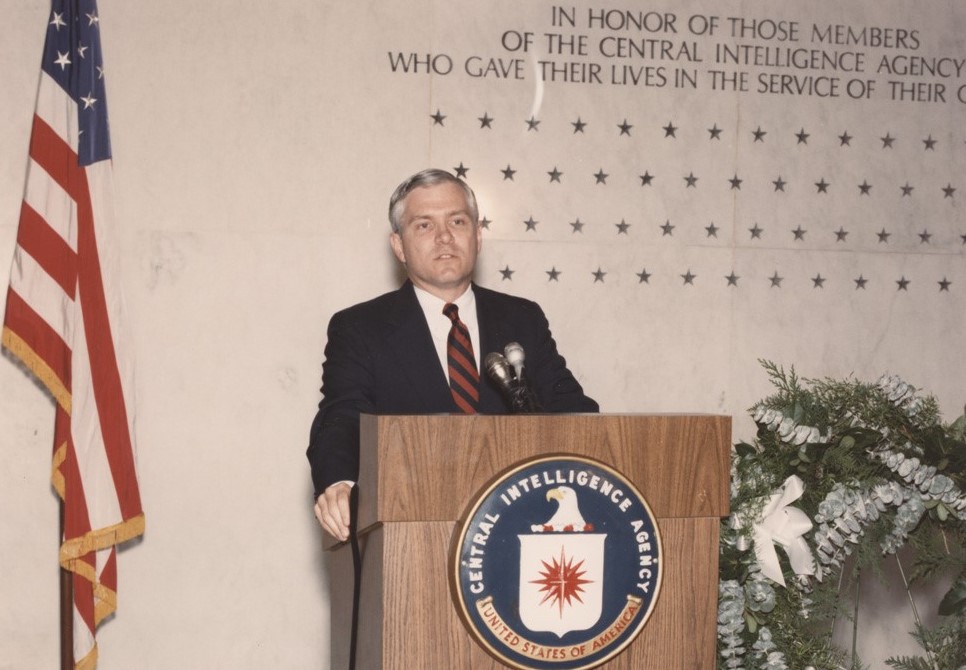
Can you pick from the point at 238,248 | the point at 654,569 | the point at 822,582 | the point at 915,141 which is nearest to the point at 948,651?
the point at 822,582

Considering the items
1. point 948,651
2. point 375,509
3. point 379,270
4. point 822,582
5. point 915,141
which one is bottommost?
point 948,651

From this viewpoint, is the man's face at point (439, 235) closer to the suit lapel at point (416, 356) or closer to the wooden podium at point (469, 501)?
the suit lapel at point (416, 356)

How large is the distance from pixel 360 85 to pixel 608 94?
1.01 meters

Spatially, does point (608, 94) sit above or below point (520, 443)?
above

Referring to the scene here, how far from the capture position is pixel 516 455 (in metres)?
2.34

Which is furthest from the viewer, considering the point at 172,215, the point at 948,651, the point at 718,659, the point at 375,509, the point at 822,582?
the point at 172,215

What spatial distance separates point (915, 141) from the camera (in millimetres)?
4980

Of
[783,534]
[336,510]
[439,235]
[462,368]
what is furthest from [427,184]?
[783,534]

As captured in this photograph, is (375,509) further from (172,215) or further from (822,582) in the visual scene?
(172,215)

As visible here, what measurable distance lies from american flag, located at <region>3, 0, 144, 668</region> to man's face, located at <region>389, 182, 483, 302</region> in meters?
1.25

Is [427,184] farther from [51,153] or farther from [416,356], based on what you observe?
[51,153]

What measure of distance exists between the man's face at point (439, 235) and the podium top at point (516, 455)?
1.02 m

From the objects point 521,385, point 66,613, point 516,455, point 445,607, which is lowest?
point 66,613

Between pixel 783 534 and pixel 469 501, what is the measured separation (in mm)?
1231
